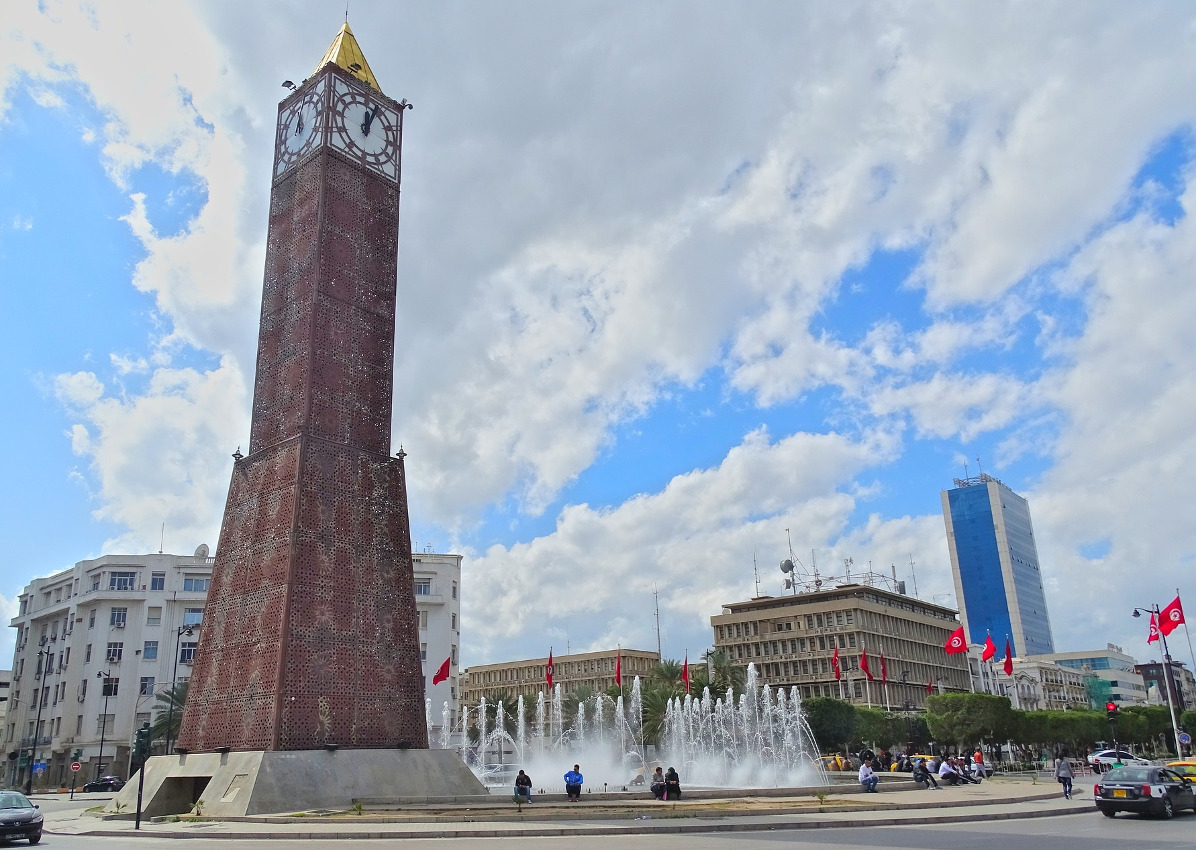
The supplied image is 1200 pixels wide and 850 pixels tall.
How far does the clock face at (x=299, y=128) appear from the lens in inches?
1286

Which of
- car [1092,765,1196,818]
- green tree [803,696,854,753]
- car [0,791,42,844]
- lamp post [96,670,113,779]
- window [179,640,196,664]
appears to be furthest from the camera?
window [179,640,196,664]

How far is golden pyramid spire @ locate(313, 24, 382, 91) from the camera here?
113ft

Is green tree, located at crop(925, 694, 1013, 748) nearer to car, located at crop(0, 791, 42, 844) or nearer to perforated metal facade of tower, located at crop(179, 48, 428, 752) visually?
perforated metal facade of tower, located at crop(179, 48, 428, 752)

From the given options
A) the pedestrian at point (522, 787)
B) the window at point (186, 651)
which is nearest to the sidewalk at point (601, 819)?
the pedestrian at point (522, 787)

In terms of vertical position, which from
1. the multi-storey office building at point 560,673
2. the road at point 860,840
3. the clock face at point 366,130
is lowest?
the road at point 860,840

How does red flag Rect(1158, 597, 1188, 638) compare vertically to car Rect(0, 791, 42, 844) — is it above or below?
above

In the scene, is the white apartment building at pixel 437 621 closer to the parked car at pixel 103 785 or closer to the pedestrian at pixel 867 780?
the parked car at pixel 103 785

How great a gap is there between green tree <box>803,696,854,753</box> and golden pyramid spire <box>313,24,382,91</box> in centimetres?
4822

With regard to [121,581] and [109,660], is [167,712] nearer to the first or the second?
[109,660]

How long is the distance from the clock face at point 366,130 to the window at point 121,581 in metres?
46.5

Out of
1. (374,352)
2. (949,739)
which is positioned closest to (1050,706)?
(949,739)

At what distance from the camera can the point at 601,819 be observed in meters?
19.8

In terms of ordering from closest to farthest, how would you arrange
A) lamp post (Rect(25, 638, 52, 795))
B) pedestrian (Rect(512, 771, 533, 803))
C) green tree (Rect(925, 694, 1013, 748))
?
pedestrian (Rect(512, 771, 533, 803)) → green tree (Rect(925, 694, 1013, 748)) → lamp post (Rect(25, 638, 52, 795))

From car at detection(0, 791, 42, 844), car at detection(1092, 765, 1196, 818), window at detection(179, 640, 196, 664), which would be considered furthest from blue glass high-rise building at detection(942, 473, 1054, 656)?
car at detection(0, 791, 42, 844)
